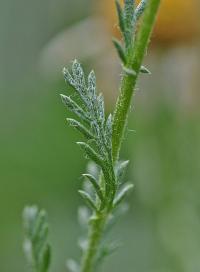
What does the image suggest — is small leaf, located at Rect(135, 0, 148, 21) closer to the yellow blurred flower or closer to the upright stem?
the upright stem

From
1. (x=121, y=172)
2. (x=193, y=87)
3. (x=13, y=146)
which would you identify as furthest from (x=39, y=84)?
(x=121, y=172)

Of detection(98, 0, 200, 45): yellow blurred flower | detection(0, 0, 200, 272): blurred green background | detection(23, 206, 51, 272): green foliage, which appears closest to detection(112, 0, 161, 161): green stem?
detection(23, 206, 51, 272): green foliage

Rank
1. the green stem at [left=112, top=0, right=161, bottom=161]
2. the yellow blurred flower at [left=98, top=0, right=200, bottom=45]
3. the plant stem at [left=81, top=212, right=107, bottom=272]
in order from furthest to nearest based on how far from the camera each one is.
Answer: the yellow blurred flower at [left=98, top=0, right=200, bottom=45] → the plant stem at [left=81, top=212, right=107, bottom=272] → the green stem at [left=112, top=0, right=161, bottom=161]

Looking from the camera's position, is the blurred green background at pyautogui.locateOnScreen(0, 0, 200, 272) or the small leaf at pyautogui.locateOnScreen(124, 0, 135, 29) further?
the blurred green background at pyautogui.locateOnScreen(0, 0, 200, 272)

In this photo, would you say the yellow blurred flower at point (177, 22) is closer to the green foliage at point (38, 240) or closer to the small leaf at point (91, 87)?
the green foliage at point (38, 240)

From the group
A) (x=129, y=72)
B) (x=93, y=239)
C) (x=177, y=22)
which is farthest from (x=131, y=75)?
(x=177, y=22)

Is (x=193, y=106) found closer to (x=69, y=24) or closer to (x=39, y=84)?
(x=69, y=24)

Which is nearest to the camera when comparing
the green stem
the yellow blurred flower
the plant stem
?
the green stem

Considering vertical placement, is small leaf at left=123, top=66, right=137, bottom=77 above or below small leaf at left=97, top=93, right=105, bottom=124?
above
